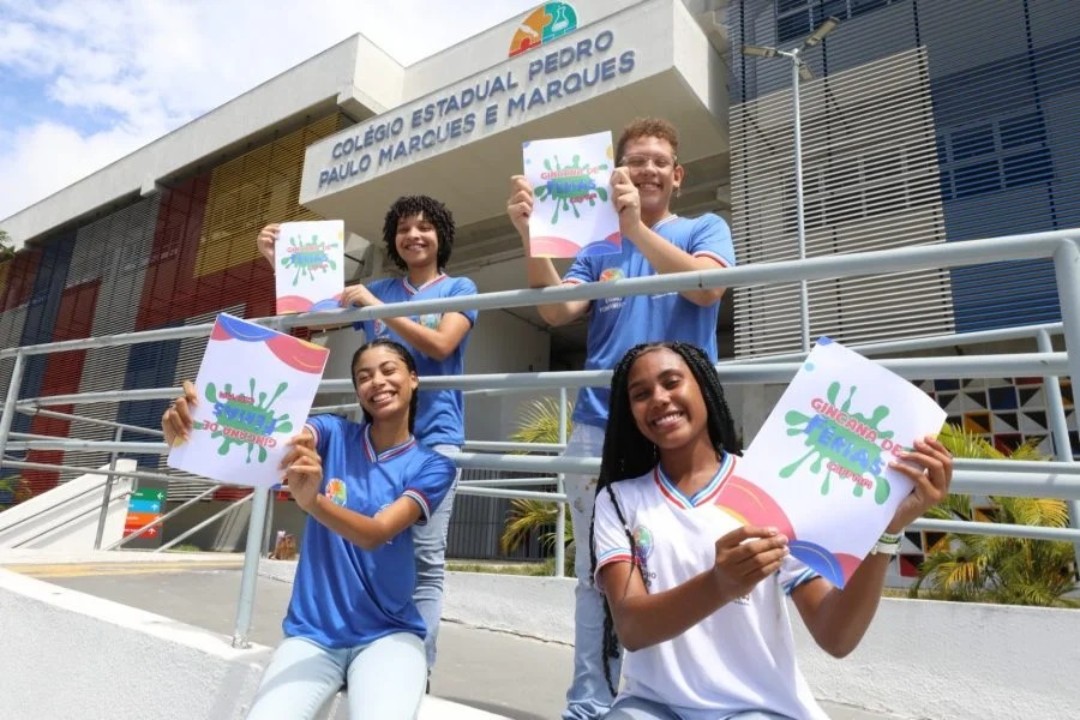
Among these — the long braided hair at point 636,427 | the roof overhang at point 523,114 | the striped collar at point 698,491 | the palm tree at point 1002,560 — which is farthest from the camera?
the roof overhang at point 523,114

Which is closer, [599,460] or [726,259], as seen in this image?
[599,460]

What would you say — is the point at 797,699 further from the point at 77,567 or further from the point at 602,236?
the point at 77,567

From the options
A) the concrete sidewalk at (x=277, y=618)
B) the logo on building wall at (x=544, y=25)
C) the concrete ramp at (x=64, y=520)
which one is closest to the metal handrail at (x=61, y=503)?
the concrete ramp at (x=64, y=520)

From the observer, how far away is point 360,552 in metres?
1.72

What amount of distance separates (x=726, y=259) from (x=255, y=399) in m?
1.21

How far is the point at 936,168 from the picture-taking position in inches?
271

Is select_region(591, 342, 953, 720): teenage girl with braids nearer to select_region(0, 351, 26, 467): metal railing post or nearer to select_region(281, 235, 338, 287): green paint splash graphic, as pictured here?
select_region(281, 235, 338, 287): green paint splash graphic

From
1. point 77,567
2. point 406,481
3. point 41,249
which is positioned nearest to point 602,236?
point 406,481

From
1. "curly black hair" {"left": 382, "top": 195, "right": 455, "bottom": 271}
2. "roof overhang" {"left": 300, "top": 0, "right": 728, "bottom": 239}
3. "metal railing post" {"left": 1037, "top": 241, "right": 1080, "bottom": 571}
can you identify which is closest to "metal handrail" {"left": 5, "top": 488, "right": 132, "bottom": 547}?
"roof overhang" {"left": 300, "top": 0, "right": 728, "bottom": 239}

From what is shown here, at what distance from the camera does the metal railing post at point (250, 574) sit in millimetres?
1812

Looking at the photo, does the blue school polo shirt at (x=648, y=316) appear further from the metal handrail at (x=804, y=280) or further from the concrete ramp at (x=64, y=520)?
the concrete ramp at (x=64, y=520)

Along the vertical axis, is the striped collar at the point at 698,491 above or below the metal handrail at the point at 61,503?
above

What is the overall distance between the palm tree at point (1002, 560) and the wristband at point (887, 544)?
10.3 feet

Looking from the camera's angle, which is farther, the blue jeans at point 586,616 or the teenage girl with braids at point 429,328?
the teenage girl with braids at point 429,328
